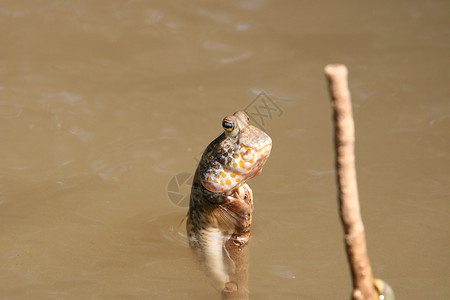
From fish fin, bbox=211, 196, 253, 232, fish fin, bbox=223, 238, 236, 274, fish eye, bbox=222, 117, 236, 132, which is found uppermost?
fish eye, bbox=222, 117, 236, 132

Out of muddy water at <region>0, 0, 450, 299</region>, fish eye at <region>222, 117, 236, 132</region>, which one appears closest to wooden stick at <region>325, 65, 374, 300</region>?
fish eye at <region>222, 117, 236, 132</region>

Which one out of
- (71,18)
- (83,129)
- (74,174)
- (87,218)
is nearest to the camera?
(87,218)

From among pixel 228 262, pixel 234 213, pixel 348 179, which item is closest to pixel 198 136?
pixel 228 262

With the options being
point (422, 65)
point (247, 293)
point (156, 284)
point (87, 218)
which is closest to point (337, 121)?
point (247, 293)

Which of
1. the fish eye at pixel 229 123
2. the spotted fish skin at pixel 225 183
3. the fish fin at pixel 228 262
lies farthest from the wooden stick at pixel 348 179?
the fish fin at pixel 228 262

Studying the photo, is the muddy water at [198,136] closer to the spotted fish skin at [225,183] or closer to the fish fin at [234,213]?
the spotted fish skin at [225,183]

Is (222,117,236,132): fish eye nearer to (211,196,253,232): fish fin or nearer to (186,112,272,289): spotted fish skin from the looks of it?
(186,112,272,289): spotted fish skin

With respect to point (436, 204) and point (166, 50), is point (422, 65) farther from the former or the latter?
point (166, 50)

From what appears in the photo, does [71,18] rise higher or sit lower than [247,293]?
higher
